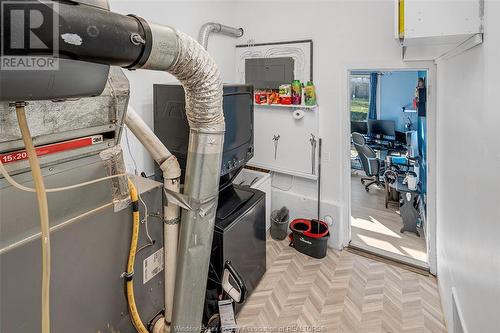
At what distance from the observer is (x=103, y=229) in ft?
2.96

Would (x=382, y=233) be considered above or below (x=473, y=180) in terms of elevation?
below

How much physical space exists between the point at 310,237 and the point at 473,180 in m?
1.85

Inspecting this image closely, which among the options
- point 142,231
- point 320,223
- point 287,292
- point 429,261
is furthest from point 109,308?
point 429,261

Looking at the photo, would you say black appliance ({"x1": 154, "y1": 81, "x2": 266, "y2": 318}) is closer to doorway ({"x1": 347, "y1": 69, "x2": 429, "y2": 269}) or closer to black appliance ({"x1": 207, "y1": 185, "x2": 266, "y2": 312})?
black appliance ({"x1": 207, "y1": 185, "x2": 266, "y2": 312})

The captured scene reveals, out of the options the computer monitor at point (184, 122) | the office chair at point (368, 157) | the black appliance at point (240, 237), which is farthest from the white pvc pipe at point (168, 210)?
the office chair at point (368, 157)

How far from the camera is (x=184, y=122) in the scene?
2.29m

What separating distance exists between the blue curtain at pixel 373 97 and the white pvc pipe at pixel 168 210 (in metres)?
6.27

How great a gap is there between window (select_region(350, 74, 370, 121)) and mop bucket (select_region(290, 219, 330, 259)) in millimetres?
4232

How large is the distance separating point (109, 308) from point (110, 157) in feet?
1.60

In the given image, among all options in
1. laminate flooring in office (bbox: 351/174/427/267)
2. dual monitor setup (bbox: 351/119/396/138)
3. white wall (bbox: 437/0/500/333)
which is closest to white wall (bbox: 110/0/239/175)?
white wall (bbox: 437/0/500/333)

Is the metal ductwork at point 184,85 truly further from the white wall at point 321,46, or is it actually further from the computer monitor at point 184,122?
the white wall at point 321,46

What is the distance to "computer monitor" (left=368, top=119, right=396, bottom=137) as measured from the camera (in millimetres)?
6227

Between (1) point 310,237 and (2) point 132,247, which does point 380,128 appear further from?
(2) point 132,247

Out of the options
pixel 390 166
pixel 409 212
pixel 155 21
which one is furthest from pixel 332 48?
pixel 390 166
